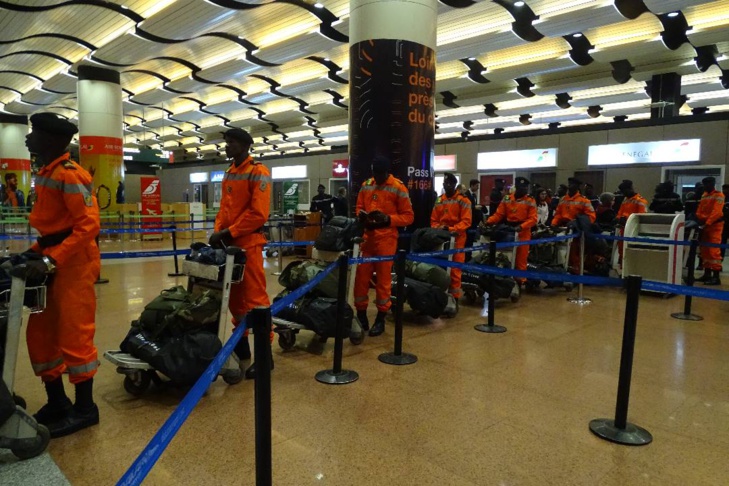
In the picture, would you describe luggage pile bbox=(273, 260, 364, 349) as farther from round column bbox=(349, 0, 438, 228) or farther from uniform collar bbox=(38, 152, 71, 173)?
round column bbox=(349, 0, 438, 228)

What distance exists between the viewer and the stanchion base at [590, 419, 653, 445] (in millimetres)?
2705

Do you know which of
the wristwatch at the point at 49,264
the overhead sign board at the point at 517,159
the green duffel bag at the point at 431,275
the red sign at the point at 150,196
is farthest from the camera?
the red sign at the point at 150,196

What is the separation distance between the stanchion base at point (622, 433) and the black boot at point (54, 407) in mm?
3075

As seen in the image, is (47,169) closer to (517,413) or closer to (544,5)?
(517,413)

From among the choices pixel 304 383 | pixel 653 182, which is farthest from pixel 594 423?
pixel 653 182

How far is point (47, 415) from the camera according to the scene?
111 inches

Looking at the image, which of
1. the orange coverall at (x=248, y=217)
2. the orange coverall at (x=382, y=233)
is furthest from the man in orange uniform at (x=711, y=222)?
the orange coverall at (x=248, y=217)

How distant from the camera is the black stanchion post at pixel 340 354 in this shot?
356 cm

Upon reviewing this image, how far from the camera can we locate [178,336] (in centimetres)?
322

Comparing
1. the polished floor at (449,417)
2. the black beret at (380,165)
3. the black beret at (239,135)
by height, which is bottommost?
the polished floor at (449,417)

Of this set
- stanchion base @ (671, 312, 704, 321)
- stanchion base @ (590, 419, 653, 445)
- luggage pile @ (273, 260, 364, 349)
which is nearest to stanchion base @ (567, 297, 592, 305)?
stanchion base @ (671, 312, 704, 321)

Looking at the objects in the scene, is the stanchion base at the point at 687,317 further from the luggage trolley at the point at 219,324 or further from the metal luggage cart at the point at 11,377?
the metal luggage cart at the point at 11,377

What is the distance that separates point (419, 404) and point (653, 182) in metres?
12.8

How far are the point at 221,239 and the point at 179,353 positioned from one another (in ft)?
2.89
